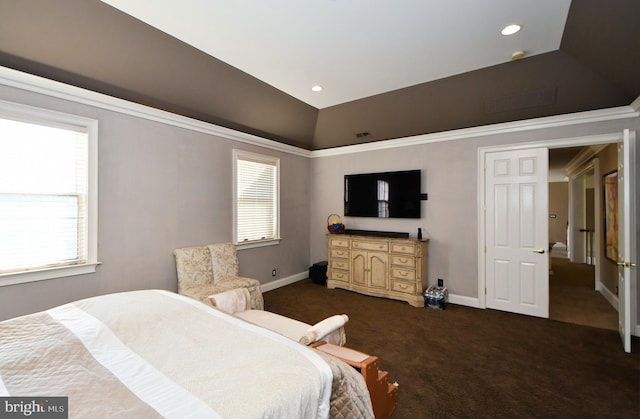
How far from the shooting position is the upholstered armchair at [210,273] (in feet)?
11.2

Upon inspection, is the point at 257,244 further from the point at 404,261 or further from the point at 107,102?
the point at 107,102

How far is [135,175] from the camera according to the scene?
3195 millimetres

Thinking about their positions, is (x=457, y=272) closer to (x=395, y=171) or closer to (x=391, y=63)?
(x=395, y=171)

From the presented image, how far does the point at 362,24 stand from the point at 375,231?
3329 mm

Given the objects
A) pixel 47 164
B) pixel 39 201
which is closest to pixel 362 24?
pixel 47 164

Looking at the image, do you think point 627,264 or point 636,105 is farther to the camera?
point 636,105

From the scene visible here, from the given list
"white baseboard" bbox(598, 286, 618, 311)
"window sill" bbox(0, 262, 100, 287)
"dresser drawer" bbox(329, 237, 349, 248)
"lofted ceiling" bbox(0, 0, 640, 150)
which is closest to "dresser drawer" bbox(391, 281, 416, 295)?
"dresser drawer" bbox(329, 237, 349, 248)

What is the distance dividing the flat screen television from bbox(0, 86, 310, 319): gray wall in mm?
1999

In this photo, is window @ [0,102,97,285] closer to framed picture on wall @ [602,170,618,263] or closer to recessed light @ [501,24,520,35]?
recessed light @ [501,24,520,35]

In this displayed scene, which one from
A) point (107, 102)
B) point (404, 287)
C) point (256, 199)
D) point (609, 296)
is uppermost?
point (107, 102)

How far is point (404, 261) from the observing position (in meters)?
4.29

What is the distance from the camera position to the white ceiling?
222 centimetres

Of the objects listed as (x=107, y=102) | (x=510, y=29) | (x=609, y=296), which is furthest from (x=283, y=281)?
(x=609, y=296)

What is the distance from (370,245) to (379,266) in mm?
358
